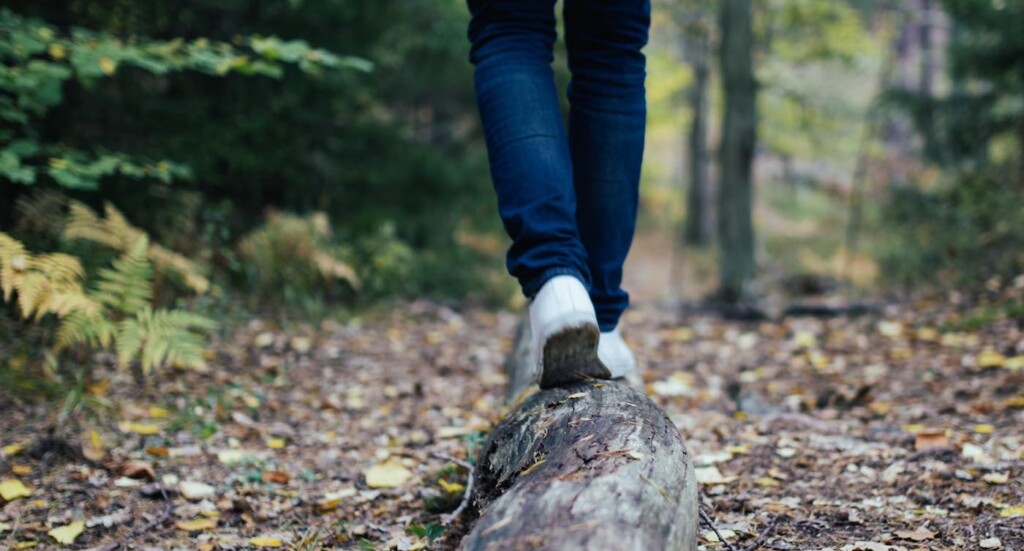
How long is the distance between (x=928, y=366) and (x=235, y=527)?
2826mm

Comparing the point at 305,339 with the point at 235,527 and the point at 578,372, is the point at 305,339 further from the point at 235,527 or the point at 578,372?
the point at 578,372

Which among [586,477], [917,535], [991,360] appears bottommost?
[586,477]

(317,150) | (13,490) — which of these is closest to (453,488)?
(13,490)

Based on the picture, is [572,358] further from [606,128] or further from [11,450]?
[11,450]

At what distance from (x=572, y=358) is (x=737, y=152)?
16.8ft

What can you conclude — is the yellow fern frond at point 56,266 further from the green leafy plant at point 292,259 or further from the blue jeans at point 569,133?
the blue jeans at point 569,133

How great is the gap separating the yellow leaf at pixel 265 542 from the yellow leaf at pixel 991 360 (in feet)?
9.05

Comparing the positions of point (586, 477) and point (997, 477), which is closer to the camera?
point (586, 477)

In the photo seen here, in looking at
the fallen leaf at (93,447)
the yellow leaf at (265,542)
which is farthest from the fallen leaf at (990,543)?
the fallen leaf at (93,447)

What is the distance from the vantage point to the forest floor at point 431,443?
171cm

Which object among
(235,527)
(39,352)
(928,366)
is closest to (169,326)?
(39,352)

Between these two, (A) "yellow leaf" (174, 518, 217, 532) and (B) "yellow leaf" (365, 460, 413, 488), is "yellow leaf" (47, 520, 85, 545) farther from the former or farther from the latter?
(B) "yellow leaf" (365, 460, 413, 488)

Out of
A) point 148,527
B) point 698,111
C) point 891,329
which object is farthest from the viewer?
point 698,111

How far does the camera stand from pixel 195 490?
76.8 inches
